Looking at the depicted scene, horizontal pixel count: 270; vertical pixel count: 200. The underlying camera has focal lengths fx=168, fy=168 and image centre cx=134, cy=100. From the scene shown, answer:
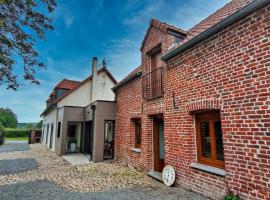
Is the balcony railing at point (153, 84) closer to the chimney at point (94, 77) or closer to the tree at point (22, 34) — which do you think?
the tree at point (22, 34)

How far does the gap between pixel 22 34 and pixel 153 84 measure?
4901mm

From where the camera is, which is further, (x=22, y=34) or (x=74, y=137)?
(x=74, y=137)

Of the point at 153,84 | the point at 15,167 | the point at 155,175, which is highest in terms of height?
the point at 153,84

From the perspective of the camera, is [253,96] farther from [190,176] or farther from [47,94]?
[47,94]

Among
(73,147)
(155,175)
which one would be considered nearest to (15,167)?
(73,147)

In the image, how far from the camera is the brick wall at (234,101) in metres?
3.29

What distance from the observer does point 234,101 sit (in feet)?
12.5

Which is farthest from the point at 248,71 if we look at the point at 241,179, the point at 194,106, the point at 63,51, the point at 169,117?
the point at 63,51

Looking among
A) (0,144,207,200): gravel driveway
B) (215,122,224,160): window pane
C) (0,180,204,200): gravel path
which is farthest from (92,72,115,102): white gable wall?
(215,122,224,160): window pane

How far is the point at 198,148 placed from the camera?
4906 millimetres

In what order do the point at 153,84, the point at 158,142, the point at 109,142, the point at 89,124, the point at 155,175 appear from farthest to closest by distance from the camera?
1. the point at 89,124
2. the point at 109,142
3. the point at 153,84
4. the point at 158,142
5. the point at 155,175

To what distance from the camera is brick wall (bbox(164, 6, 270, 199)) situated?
3289 millimetres

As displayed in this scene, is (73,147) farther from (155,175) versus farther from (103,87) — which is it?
(155,175)

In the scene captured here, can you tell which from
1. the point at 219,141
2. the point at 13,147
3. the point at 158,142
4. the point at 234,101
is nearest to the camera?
the point at 234,101
